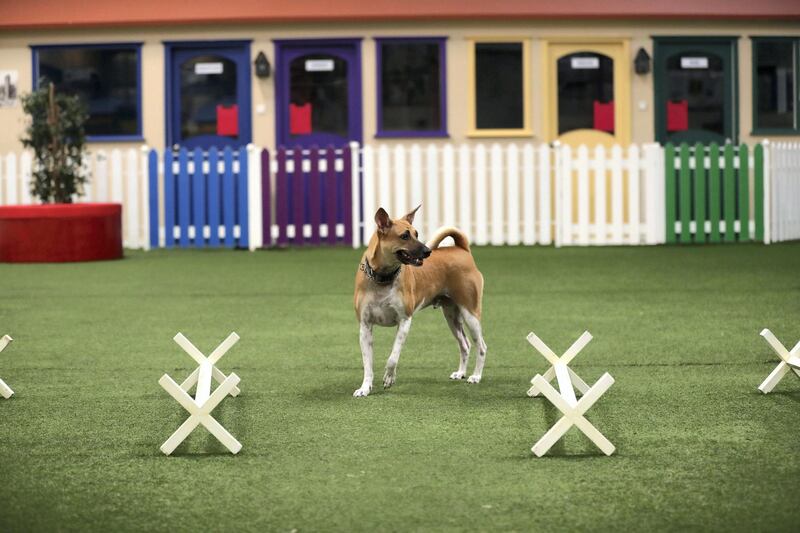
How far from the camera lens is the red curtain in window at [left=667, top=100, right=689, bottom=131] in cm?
1816

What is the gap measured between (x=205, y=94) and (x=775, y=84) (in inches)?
322

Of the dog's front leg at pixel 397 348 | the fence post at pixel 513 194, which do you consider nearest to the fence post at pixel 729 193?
the fence post at pixel 513 194

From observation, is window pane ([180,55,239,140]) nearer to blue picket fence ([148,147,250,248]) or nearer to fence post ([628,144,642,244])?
blue picket fence ([148,147,250,248])

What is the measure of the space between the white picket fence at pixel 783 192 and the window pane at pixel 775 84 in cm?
132

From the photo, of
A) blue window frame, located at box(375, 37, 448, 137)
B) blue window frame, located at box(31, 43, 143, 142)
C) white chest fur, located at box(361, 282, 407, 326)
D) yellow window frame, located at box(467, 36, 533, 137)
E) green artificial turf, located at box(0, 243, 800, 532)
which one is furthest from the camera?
blue window frame, located at box(31, 43, 143, 142)

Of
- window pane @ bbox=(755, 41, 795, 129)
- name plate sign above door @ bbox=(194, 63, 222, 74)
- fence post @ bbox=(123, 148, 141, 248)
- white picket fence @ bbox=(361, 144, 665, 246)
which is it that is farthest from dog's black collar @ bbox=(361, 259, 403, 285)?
window pane @ bbox=(755, 41, 795, 129)

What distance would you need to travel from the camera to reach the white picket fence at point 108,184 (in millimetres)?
17250

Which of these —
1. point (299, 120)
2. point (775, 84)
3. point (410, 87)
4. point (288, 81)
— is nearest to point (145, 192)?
point (299, 120)

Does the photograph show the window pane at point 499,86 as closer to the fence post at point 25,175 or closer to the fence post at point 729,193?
the fence post at point 729,193

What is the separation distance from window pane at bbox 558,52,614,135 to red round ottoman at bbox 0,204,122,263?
6.65 meters

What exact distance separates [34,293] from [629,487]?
828cm

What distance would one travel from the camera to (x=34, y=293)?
11.4m

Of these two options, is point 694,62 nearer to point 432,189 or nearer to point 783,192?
point 783,192

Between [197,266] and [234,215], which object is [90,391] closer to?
[197,266]
